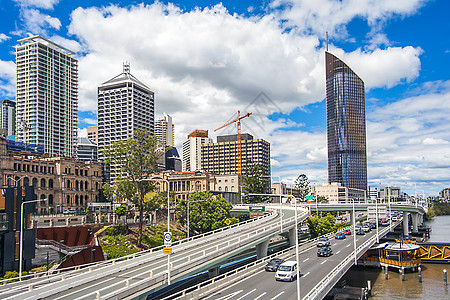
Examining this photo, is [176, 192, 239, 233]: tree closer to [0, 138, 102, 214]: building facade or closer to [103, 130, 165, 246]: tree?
[103, 130, 165, 246]: tree

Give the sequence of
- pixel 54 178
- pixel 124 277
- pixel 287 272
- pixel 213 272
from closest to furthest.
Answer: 1. pixel 124 277
2. pixel 287 272
3. pixel 213 272
4. pixel 54 178

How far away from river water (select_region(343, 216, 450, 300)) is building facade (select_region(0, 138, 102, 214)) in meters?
75.2

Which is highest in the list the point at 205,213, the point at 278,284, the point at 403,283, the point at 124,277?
the point at 205,213

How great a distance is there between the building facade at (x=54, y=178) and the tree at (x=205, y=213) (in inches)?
1400

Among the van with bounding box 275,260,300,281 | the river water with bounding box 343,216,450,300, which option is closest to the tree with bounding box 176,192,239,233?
the river water with bounding box 343,216,450,300

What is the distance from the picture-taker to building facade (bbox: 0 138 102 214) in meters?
90.2

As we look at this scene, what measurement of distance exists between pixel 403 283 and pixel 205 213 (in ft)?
140

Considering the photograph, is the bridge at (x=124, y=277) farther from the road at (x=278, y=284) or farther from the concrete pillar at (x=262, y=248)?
the concrete pillar at (x=262, y=248)

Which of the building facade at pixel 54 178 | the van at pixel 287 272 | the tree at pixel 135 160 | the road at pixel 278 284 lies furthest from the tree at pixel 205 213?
the van at pixel 287 272

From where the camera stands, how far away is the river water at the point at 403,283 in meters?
52.1

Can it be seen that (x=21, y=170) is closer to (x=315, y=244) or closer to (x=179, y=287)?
(x=179, y=287)

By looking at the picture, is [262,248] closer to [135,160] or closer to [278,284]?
[278,284]

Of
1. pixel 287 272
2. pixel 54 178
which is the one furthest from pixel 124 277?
pixel 54 178

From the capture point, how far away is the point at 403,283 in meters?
58.6
